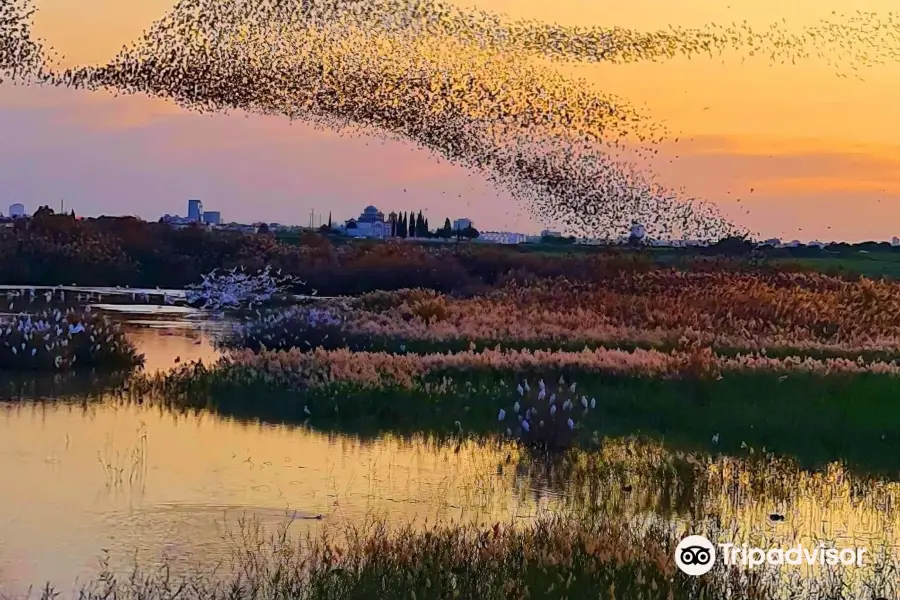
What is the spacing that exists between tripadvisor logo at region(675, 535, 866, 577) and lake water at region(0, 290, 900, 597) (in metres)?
0.49

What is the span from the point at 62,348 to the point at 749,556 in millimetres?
17872

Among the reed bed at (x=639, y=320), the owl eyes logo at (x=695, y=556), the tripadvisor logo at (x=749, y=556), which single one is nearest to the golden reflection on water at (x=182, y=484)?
the tripadvisor logo at (x=749, y=556)

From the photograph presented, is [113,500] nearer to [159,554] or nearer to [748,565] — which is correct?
[159,554]

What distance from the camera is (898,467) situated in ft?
56.3

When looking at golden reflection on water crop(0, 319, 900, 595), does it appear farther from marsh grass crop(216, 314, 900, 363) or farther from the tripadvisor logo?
marsh grass crop(216, 314, 900, 363)

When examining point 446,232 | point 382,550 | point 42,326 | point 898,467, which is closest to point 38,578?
point 382,550

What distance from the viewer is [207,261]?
247 ft

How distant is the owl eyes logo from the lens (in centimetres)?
997

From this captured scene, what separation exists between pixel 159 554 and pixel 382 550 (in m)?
2.25

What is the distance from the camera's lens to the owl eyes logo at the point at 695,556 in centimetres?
997

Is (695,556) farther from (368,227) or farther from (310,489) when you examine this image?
(368,227)

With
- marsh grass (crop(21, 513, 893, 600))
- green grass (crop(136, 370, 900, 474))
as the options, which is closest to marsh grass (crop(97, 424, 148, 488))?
green grass (crop(136, 370, 900, 474))

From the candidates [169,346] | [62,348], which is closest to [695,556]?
[62,348]

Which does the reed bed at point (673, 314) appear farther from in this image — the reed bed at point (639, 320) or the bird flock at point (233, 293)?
the bird flock at point (233, 293)
